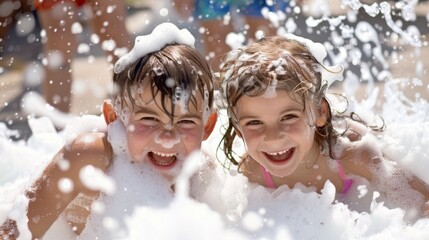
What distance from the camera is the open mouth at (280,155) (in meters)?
2.45

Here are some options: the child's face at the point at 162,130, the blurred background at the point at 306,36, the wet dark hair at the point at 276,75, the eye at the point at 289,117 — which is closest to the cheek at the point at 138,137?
the child's face at the point at 162,130

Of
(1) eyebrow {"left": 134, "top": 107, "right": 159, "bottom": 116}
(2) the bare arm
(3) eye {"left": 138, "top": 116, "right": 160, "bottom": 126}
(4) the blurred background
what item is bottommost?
(4) the blurred background

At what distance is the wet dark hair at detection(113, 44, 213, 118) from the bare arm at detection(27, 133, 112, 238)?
0.55 ft

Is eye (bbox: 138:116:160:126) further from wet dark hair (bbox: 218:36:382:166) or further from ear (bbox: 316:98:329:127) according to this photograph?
ear (bbox: 316:98:329:127)

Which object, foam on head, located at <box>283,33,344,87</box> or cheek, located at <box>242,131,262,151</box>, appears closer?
cheek, located at <box>242,131,262,151</box>

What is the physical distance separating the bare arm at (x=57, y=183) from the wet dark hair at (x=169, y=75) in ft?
0.55

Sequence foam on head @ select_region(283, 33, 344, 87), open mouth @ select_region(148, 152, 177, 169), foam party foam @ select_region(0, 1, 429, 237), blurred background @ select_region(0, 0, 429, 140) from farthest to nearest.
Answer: blurred background @ select_region(0, 0, 429, 140) < foam on head @ select_region(283, 33, 344, 87) < open mouth @ select_region(148, 152, 177, 169) < foam party foam @ select_region(0, 1, 429, 237)

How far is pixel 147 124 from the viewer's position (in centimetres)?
243

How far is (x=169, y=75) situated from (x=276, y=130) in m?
0.33

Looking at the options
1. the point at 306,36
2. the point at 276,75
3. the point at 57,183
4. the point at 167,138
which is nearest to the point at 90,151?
the point at 57,183

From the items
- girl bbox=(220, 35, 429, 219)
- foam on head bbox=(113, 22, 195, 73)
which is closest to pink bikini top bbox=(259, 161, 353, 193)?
girl bbox=(220, 35, 429, 219)

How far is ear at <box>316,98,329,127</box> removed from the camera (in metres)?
2.56

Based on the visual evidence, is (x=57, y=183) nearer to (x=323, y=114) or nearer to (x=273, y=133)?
(x=273, y=133)

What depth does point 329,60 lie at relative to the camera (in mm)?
4066
